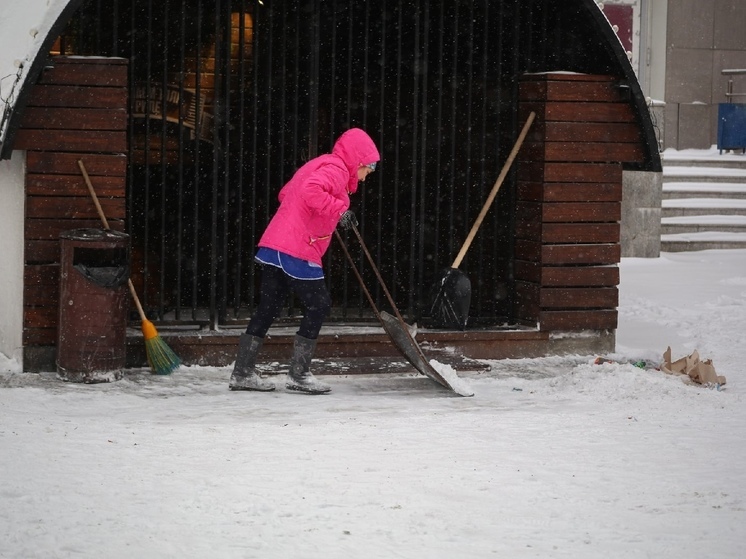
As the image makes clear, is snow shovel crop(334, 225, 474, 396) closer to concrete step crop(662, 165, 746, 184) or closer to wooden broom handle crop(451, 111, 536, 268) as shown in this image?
wooden broom handle crop(451, 111, 536, 268)

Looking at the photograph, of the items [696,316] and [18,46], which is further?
[696,316]

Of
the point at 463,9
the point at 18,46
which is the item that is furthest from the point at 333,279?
the point at 18,46

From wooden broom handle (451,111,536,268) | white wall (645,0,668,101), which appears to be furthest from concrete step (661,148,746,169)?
wooden broom handle (451,111,536,268)

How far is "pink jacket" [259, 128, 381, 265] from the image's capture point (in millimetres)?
8445

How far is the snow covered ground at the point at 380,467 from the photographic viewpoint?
17.6 ft

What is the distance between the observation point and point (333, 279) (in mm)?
12148

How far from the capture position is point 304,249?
8.52 metres

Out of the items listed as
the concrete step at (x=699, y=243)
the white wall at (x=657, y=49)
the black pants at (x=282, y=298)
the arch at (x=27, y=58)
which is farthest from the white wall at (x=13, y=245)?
the white wall at (x=657, y=49)

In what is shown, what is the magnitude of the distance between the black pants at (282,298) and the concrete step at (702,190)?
38.7 feet

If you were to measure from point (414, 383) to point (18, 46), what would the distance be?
3.70 m

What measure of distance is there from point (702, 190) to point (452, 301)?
10.4 meters

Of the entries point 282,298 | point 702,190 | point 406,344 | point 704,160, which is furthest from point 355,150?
Answer: point 704,160

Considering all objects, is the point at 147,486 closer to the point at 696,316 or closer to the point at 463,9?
the point at 463,9

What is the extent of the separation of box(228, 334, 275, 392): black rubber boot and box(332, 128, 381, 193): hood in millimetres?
1318
